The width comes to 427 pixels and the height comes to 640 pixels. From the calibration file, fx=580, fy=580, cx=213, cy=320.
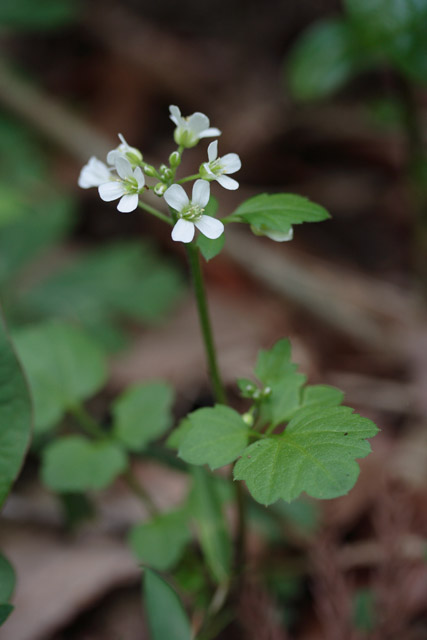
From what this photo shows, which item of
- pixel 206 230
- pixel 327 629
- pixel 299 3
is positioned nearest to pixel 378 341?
pixel 327 629

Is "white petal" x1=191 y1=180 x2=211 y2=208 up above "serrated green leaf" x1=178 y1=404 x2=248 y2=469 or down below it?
above

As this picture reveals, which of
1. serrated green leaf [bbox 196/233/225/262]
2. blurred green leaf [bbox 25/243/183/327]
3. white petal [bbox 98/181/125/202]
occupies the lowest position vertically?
serrated green leaf [bbox 196/233/225/262]

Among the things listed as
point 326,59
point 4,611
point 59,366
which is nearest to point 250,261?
point 326,59

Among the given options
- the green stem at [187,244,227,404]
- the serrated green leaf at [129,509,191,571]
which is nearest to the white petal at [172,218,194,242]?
the green stem at [187,244,227,404]

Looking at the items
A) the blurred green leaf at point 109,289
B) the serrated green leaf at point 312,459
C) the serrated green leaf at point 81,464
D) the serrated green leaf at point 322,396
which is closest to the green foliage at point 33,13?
the blurred green leaf at point 109,289

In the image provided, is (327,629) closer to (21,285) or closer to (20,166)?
(21,285)

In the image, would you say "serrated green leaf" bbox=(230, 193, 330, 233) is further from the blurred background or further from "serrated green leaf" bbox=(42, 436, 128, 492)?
the blurred background

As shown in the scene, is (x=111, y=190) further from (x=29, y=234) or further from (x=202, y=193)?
(x=29, y=234)
